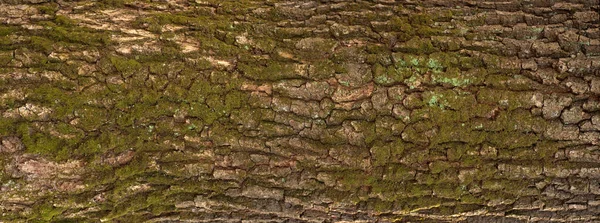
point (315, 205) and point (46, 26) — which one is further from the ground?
point (46, 26)

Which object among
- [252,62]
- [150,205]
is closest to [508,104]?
[252,62]

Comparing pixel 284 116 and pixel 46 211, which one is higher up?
pixel 284 116

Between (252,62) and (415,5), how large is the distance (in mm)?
963

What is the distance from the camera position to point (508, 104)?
252cm

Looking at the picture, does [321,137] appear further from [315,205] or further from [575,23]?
[575,23]

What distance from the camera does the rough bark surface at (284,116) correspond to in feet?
8.05

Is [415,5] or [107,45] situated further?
[415,5]

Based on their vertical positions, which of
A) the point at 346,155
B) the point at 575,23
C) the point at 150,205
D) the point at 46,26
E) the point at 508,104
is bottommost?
the point at 150,205

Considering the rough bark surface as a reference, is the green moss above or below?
below

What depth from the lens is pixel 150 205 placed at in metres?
2.62

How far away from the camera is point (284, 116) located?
A: 2531mm

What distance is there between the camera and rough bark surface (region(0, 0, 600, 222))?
2.46 metres

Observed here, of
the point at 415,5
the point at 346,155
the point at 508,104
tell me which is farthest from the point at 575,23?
the point at 346,155

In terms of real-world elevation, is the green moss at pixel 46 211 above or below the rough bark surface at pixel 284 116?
below
